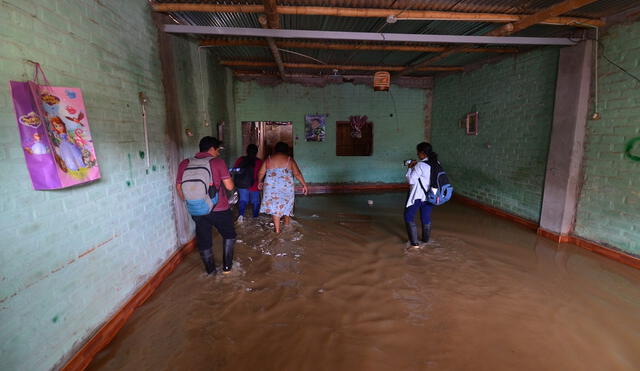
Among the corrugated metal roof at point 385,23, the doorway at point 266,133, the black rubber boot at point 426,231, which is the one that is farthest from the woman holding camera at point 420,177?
the doorway at point 266,133

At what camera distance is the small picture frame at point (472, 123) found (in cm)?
621

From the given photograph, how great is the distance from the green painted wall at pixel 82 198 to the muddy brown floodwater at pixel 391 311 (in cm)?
44

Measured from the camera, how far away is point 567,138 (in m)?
4.12

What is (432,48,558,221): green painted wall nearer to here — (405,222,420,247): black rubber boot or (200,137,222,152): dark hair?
(405,222,420,247): black rubber boot

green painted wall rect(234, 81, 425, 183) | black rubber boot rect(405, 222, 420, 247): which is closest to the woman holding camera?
black rubber boot rect(405, 222, 420, 247)

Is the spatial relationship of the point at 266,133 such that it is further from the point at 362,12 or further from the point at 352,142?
the point at 362,12

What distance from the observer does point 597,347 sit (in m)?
2.16

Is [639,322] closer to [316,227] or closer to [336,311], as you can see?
[336,311]

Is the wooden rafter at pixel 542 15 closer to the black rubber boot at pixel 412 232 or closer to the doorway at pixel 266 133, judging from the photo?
the black rubber boot at pixel 412 232

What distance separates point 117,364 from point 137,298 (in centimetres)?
74

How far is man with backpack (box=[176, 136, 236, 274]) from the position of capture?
8.92 ft

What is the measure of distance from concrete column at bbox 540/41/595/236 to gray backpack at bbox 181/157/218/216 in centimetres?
460

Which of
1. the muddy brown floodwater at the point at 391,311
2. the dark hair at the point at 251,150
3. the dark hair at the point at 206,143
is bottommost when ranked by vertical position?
the muddy brown floodwater at the point at 391,311

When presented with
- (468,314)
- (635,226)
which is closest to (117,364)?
(468,314)
